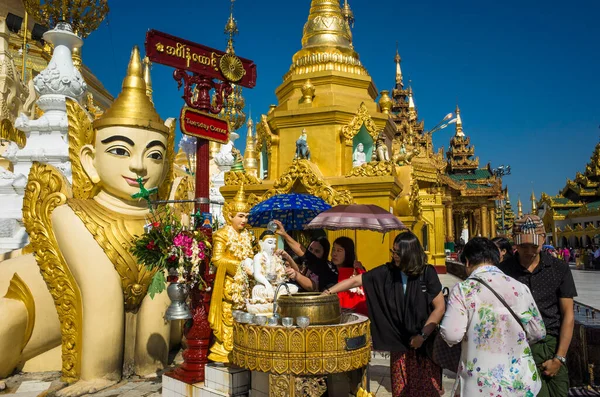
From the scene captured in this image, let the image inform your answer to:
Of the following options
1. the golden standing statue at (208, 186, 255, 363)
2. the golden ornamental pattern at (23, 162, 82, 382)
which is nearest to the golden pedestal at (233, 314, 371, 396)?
the golden standing statue at (208, 186, 255, 363)

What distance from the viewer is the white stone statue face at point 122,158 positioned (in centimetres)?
589

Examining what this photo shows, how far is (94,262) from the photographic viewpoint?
5617 millimetres

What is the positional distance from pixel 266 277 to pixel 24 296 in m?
3.48

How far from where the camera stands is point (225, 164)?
19.5 metres

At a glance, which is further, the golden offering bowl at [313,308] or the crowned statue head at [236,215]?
the crowned statue head at [236,215]

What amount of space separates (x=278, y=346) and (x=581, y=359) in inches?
142

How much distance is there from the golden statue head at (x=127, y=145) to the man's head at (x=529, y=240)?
4.37 metres

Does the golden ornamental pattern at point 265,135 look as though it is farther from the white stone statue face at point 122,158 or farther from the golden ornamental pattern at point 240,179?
the white stone statue face at point 122,158

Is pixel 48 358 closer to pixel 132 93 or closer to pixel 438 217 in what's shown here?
pixel 132 93

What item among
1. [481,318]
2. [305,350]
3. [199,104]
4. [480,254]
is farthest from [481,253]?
[199,104]

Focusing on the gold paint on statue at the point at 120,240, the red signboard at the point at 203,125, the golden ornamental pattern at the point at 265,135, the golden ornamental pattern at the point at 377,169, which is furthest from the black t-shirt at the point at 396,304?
the golden ornamental pattern at the point at 265,135

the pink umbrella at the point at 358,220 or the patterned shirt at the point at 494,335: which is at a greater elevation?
the pink umbrella at the point at 358,220

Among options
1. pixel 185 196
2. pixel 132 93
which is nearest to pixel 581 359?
pixel 185 196

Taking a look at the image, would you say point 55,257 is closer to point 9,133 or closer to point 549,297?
point 549,297
